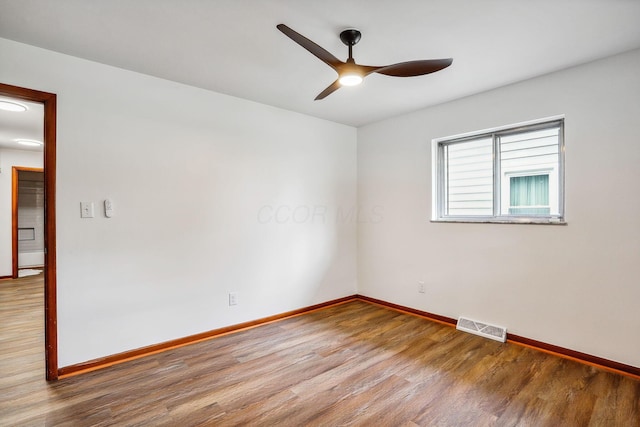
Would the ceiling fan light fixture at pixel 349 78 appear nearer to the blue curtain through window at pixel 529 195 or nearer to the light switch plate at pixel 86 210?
the blue curtain through window at pixel 529 195

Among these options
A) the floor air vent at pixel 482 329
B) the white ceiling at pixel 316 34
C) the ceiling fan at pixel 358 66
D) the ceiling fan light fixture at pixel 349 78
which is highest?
the white ceiling at pixel 316 34

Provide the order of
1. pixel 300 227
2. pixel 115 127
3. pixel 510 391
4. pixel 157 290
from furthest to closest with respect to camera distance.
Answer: pixel 300 227 → pixel 157 290 → pixel 115 127 → pixel 510 391

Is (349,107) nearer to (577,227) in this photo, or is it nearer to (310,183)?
(310,183)

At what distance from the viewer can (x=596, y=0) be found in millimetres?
1680

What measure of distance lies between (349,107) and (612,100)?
7.25 ft

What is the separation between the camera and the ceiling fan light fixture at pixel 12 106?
3.08 meters

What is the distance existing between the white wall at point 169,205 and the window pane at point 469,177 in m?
1.52

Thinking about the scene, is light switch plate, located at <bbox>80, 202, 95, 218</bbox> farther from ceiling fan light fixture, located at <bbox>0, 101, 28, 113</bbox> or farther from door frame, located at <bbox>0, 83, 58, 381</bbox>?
ceiling fan light fixture, located at <bbox>0, 101, 28, 113</bbox>

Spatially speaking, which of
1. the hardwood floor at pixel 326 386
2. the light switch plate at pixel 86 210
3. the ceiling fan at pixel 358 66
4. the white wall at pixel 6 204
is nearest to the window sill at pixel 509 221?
the hardwood floor at pixel 326 386

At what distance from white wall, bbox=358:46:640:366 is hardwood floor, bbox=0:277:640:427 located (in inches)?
13.5

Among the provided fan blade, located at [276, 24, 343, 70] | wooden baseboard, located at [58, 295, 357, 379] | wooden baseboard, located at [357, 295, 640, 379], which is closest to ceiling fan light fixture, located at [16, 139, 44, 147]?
wooden baseboard, located at [58, 295, 357, 379]

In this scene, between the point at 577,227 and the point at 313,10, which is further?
the point at 577,227

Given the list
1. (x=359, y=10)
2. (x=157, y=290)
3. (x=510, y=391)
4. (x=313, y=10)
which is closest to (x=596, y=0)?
(x=359, y=10)

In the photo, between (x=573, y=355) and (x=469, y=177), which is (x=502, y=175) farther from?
(x=573, y=355)
